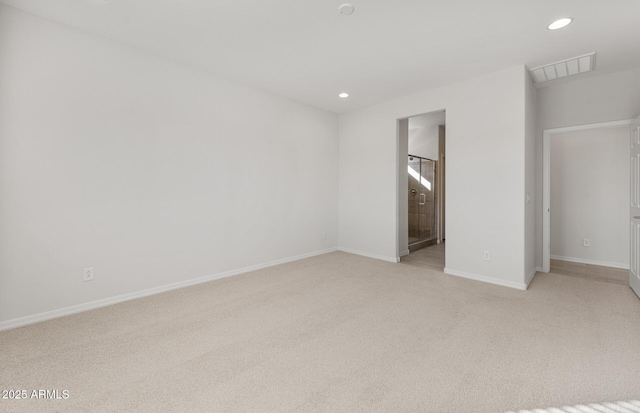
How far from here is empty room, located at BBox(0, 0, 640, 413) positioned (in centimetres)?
172

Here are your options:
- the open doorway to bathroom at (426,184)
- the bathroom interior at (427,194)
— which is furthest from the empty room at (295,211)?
the bathroom interior at (427,194)

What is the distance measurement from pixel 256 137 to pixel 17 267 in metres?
2.72

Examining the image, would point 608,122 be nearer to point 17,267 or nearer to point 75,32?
point 75,32

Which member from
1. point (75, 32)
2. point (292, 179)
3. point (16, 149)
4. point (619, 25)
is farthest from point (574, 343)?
point (75, 32)

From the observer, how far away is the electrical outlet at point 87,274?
104 inches

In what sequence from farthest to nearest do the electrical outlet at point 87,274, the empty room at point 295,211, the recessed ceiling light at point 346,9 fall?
the electrical outlet at point 87,274, the recessed ceiling light at point 346,9, the empty room at point 295,211

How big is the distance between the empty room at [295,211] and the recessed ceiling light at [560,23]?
0.02 m

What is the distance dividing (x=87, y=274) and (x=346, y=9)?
3224 mm

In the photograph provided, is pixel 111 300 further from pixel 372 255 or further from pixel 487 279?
pixel 487 279

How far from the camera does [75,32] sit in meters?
2.59

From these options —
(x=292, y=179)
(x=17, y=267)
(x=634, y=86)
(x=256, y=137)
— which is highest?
(x=634, y=86)

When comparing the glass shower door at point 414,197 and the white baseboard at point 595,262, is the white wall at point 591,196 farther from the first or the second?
the glass shower door at point 414,197

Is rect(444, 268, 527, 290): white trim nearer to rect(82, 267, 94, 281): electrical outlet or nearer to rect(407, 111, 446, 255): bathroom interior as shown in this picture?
rect(407, 111, 446, 255): bathroom interior

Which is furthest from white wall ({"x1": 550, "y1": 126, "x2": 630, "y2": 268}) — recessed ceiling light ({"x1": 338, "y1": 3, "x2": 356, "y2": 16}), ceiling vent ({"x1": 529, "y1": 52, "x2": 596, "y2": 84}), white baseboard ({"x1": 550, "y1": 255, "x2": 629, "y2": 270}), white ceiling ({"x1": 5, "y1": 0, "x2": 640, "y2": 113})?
recessed ceiling light ({"x1": 338, "y1": 3, "x2": 356, "y2": 16})
